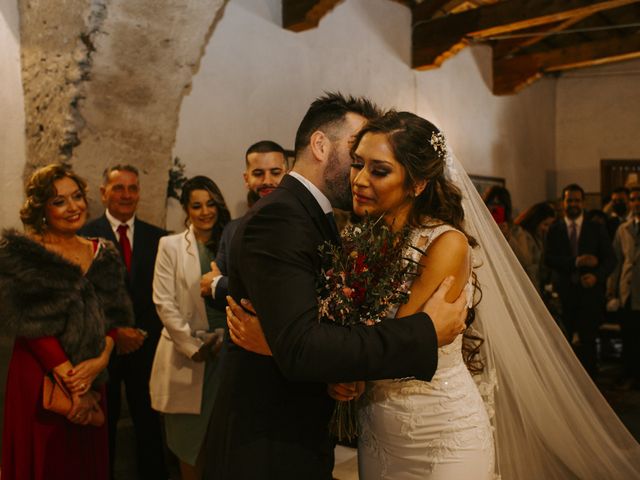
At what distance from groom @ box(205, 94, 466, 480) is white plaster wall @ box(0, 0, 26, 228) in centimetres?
278

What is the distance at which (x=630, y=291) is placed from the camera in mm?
5797

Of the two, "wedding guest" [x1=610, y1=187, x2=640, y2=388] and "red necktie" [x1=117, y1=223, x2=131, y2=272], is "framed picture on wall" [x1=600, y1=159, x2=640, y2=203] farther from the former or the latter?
"red necktie" [x1=117, y1=223, x2=131, y2=272]

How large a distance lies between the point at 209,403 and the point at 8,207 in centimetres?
177

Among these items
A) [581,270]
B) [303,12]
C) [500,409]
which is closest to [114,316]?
[500,409]

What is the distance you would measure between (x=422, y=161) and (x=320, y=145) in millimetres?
348

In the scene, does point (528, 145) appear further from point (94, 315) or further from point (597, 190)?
point (94, 315)

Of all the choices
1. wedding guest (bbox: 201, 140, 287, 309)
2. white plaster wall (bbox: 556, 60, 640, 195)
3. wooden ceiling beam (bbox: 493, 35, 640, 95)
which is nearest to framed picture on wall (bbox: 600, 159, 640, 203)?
white plaster wall (bbox: 556, 60, 640, 195)

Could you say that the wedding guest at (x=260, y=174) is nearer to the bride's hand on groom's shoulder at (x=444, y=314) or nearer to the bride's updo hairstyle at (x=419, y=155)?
the bride's updo hairstyle at (x=419, y=155)

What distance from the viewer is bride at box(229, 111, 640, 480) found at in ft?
6.18

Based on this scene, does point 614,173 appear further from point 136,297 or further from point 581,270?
point 136,297

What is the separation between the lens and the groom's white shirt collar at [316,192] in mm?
1678

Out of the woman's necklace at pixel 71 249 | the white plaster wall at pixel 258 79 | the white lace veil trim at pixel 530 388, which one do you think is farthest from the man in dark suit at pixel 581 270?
the woman's necklace at pixel 71 249

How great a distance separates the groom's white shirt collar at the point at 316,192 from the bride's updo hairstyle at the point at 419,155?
0.66 feet

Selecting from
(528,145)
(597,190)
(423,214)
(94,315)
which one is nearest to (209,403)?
(94,315)
